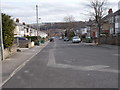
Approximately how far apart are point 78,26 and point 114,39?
91.8 meters

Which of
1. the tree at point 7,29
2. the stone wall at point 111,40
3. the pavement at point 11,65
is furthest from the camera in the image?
the stone wall at point 111,40

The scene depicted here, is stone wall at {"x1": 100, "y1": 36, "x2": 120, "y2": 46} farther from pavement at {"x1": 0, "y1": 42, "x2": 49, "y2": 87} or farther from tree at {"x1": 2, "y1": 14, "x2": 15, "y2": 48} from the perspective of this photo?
pavement at {"x1": 0, "y1": 42, "x2": 49, "y2": 87}

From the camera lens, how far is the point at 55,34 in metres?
197

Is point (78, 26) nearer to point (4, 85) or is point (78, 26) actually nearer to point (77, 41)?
point (77, 41)

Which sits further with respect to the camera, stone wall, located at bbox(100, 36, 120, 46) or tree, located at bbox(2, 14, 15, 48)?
stone wall, located at bbox(100, 36, 120, 46)

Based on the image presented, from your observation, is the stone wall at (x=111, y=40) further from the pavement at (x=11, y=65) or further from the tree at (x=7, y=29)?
the pavement at (x=11, y=65)

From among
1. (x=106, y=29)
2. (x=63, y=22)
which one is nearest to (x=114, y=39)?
(x=106, y=29)

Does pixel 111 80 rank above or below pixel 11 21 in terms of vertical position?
below

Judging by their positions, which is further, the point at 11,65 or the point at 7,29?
the point at 7,29

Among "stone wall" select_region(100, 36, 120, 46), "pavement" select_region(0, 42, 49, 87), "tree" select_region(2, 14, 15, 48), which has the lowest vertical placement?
"pavement" select_region(0, 42, 49, 87)

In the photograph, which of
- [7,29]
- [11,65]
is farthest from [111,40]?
[11,65]

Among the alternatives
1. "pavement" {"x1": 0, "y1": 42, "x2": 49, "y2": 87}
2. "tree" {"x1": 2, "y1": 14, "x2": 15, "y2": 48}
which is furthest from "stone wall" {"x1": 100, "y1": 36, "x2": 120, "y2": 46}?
"pavement" {"x1": 0, "y1": 42, "x2": 49, "y2": 87}

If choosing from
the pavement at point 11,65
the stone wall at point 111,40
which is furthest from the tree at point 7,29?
A: the stone wall at point 111,40

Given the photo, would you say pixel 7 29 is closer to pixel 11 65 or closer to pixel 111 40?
pixel 11 65
